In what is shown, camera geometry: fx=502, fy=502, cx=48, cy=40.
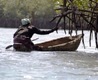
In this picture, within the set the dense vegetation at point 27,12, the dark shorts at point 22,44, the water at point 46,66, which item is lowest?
the dense vegetation at point 27,12

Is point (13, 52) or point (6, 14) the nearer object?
point (13, 52)

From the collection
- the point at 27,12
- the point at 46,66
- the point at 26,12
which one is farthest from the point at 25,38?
the point at 26,12

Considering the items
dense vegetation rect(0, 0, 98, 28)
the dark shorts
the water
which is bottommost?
dense vegetation rect(0, 0, 98, 28)

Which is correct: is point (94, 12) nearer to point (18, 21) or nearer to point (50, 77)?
point (50, 77)

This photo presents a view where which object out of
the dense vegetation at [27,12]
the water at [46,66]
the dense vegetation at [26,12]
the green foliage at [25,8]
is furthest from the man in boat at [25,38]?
the green foliage at [25,8]

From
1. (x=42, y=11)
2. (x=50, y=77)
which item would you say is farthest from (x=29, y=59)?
(x=42, y=11)

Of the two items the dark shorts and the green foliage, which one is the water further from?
the green foliage

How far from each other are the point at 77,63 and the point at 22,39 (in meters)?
6.04

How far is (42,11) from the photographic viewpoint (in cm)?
10675

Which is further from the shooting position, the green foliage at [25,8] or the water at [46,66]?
the green foliage at [25,8]

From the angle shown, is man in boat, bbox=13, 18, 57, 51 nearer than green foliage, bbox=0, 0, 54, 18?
Yes

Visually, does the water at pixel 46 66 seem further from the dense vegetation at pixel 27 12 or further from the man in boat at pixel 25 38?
the dense vegetation at pixel 27 12

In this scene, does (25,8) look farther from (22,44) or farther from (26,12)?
(22,44)

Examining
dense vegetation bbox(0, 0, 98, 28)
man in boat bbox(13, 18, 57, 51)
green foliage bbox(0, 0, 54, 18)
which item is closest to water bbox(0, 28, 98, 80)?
man in boat bbox(13, 18, 57, 51)
